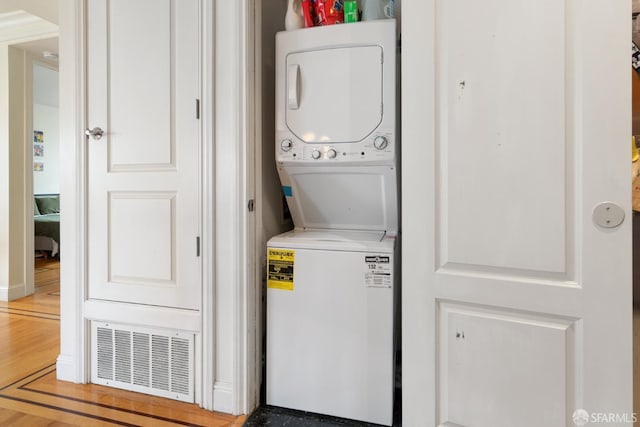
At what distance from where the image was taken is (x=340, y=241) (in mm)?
1638

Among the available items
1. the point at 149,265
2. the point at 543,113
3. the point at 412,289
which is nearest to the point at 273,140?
the point at 149,265

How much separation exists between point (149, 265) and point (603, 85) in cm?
190

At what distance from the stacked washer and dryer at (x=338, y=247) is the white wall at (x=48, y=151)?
22.5 ft

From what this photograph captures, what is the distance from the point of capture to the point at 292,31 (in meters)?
1.71

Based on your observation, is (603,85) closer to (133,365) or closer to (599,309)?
(599,309)

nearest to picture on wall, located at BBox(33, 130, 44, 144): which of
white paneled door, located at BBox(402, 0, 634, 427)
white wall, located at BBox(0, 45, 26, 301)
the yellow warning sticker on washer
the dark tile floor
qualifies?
white wall, located at BBox(0, 45, 26, 301)

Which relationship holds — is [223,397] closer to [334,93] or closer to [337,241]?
[337,241]

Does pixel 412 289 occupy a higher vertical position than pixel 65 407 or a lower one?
higher

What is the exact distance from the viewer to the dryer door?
5.27 feet

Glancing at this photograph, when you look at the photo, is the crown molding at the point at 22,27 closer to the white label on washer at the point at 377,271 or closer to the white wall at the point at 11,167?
the white wall at the point at 11,167

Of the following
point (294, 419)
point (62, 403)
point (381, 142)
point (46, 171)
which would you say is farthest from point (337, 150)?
point (46, 171)

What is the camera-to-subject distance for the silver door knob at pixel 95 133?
1.87 m

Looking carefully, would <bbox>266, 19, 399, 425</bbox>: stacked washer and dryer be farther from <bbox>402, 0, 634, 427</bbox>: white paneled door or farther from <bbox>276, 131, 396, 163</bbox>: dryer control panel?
<bbox>402, 0, 634, 427</bbox>: white paneled door

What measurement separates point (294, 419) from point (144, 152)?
1428mm
